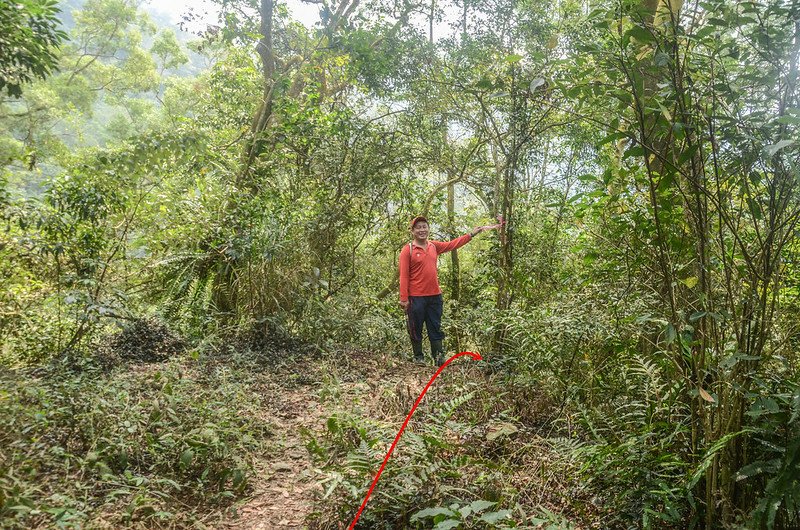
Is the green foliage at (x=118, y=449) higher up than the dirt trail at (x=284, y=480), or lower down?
higher up

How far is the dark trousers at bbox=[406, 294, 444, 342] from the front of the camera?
6215 mm

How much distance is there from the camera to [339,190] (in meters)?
7.75

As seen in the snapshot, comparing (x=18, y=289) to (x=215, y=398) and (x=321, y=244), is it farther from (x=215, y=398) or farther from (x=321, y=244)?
(x=321, y=244)

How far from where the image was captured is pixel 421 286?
6.19 m

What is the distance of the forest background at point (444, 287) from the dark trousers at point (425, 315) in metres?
0.42

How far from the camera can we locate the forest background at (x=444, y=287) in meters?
2.43

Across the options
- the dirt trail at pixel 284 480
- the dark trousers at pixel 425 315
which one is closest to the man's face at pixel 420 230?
the dark trousers at pixel 425 315

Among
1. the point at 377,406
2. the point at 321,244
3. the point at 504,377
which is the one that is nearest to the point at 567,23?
the point at 321,244

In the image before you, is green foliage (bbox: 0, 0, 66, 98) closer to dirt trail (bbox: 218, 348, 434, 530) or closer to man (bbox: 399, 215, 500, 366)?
dirt trail (bbox: 218, 348, 434, 530)

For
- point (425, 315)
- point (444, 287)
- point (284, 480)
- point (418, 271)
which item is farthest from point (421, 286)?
point (444, 287)

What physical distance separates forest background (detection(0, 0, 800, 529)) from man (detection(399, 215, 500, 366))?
1.54ft

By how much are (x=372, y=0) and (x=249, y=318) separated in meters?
8.71

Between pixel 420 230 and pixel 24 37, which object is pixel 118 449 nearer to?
pixel 24 37

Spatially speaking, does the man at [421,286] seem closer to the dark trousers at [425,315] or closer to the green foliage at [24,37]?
the dark trousers at [425,315]
